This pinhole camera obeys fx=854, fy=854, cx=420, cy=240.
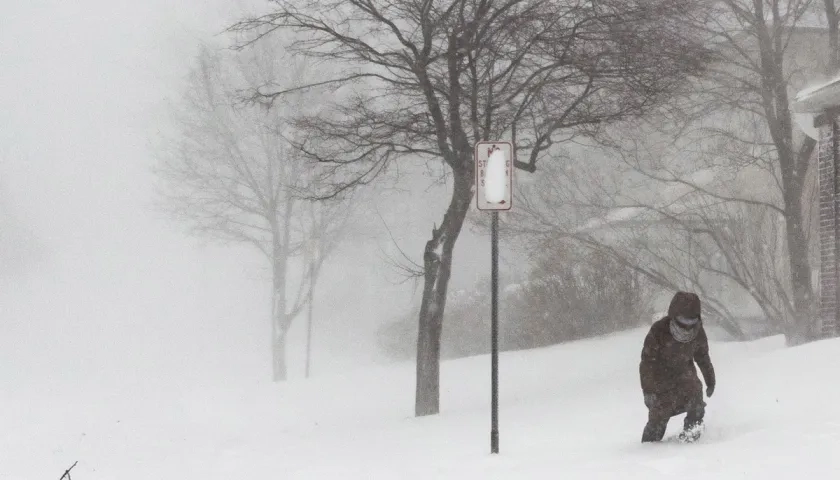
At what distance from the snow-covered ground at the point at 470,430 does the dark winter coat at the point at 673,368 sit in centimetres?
39

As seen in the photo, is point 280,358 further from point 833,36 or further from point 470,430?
A: point 833,36

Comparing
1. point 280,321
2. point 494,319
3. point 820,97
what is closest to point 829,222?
point 820,97

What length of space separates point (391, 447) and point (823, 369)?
171 inches

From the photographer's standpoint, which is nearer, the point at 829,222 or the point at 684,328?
the point at 684,328

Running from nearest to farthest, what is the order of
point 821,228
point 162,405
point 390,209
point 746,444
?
point 746,444, point 821,228, point 162,405, point 390,209

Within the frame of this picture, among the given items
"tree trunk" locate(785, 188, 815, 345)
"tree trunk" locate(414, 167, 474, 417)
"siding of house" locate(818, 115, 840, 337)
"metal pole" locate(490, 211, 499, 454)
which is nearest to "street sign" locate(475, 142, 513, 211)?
"metal pole" locate(490, 211, 499, 454)

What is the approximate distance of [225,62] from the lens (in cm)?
2427

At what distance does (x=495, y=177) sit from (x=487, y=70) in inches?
171

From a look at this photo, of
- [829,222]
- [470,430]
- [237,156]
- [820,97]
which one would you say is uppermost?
[237,156]

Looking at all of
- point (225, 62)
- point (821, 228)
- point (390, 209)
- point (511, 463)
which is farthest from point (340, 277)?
point (511, 463)

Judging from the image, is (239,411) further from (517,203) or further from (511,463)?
(511,463)

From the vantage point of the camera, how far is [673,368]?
6750 millimetres

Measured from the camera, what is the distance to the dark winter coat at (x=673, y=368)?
22.0ft

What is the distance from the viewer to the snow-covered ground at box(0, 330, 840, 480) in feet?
20.6
